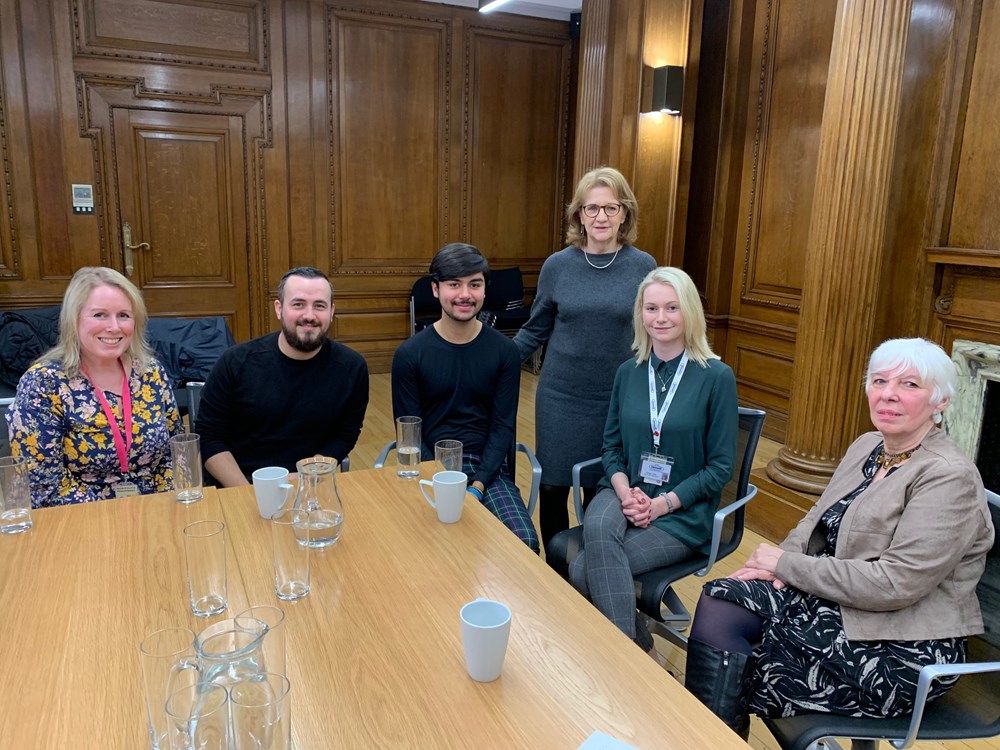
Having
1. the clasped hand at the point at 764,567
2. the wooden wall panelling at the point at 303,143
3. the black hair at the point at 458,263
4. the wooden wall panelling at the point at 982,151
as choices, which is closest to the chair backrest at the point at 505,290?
the wooden wall panelling at the point at 303,143

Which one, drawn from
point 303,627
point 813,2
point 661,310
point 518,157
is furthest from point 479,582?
point 518,157

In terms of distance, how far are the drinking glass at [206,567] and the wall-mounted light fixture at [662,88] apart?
448cm

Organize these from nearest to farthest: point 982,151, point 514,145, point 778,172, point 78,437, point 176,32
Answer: point 78,437, point 982,151, point 778,172, point 176,32, point 514,145

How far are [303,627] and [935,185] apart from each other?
3320 mm

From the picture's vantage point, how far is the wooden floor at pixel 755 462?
7.29ft

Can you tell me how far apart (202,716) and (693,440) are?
1.66 metres

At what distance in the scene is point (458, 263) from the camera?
2451 millimetres

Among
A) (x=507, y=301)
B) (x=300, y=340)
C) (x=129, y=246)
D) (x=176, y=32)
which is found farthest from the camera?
(x=507, y=301)

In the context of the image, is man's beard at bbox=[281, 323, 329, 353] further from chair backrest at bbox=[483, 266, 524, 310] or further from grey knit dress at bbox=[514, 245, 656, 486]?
chair backrest at bbox=[483, 266, 524, 310]

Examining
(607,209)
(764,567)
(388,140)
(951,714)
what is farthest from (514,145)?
(951,714)

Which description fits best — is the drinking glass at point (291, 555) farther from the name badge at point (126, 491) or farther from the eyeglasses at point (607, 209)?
the eyeglasses at point (607, 209)

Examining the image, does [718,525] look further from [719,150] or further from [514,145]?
[514,145]

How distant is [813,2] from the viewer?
15.8ft

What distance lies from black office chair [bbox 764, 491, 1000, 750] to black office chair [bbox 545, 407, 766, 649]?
0.53m
